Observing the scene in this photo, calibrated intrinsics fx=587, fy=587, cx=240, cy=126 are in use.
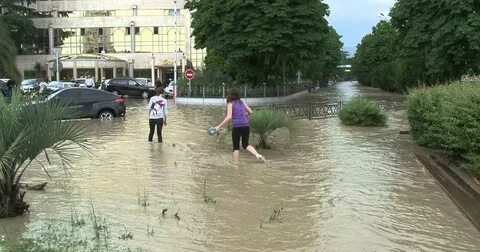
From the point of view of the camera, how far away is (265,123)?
1432 cm

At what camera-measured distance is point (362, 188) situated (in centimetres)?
992

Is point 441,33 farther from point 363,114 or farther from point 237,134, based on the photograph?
point 237,134

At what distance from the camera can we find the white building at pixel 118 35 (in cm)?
8719

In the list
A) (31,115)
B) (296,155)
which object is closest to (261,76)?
(296,155)

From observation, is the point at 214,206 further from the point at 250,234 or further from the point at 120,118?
the point at 120,118

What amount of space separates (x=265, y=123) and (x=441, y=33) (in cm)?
1870

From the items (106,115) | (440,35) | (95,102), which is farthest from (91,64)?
(95,102)

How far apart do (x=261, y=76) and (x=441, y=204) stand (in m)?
33.0

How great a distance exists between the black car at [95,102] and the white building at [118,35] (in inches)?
2430

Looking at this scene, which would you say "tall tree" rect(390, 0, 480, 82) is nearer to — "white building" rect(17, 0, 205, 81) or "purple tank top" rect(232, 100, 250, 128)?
"purple tank top" rect(232, 100, 250, 128)

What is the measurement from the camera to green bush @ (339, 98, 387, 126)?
21.7 m

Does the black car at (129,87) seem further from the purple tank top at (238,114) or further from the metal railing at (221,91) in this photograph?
the purple tank top at (238,114)

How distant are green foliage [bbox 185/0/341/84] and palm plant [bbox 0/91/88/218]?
28.7m

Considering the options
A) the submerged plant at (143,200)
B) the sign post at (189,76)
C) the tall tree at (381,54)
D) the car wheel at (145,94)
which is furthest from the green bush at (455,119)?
the tall tree at (381,54)
